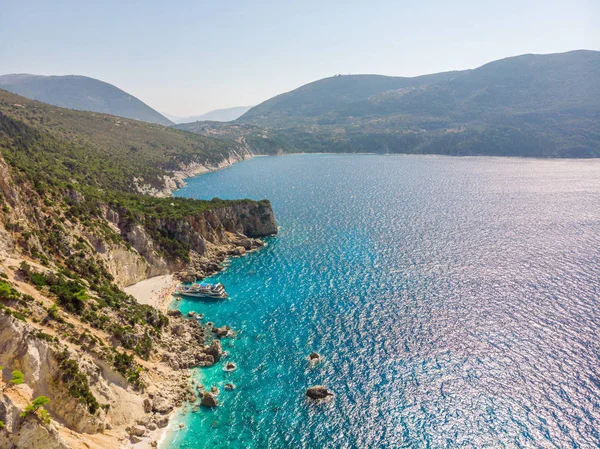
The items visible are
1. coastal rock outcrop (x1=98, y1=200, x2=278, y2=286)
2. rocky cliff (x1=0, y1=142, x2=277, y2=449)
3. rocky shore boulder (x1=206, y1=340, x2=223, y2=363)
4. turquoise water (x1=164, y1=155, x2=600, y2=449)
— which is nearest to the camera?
rocky cliff (x1=0, y1=142, x2=277, y2=449)

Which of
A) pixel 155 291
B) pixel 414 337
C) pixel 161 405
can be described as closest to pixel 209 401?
pixel 161 405

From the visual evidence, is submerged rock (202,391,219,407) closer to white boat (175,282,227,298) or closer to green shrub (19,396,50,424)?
green shrub (19,396,50,424)

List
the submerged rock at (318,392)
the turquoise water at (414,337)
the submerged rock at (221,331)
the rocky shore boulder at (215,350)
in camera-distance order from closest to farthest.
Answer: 1. the turquoise water at (414,337)
2. the submerged rock at (318,392)
3. the rocky shore boulder at (215,350)
4. the submerged rock at (221,331)

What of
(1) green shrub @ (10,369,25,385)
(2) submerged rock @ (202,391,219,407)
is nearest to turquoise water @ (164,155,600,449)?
(2) submerged rock @ (202,391,219,407)

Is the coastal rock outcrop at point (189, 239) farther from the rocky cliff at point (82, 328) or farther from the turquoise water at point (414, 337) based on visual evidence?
the turquoise water at point (414, 337)

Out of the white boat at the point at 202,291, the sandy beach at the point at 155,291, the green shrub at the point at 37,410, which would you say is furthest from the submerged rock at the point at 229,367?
the green shrub at the point at 37,410

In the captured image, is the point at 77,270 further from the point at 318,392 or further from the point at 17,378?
the point at 318,392
